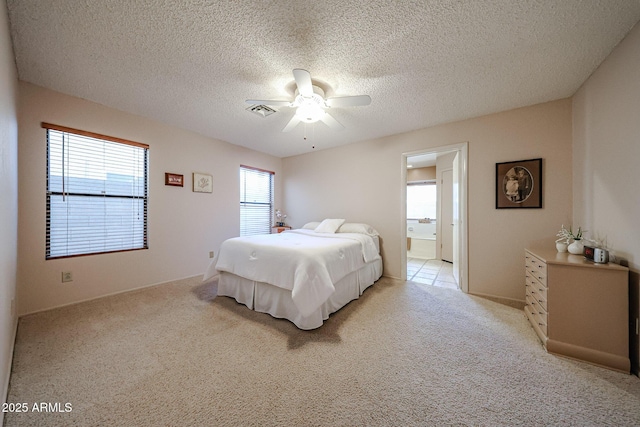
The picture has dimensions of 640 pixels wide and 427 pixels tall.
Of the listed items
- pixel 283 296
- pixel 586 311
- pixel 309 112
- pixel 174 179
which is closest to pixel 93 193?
pixel 174 179

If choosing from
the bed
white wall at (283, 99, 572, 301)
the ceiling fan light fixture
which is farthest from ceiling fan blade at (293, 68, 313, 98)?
white wall at (283, 99, 572, 301)

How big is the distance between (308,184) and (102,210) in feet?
10.8

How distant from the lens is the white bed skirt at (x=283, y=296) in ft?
7.12

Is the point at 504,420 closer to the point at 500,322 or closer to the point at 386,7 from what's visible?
the point at 500,322

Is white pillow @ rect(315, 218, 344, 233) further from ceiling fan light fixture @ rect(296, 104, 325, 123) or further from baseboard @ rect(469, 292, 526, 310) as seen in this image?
baseboard @ rect(469, 292, 526, 310)

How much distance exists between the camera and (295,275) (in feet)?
6.98

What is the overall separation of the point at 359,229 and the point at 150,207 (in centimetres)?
320

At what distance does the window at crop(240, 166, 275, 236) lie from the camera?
4.53 meters

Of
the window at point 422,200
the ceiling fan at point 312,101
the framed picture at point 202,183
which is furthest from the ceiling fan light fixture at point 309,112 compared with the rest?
the window at point 422,200

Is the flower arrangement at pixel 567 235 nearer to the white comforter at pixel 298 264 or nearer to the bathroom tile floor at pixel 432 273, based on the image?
the bathroom tile floor at pixel 432 273

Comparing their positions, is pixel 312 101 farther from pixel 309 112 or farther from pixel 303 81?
pixel 303 81

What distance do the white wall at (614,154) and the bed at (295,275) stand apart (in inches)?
88.2

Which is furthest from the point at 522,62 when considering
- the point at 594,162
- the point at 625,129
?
the point at 594,162

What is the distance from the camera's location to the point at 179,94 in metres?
2.49
